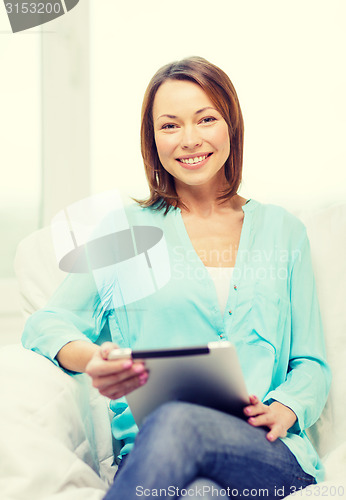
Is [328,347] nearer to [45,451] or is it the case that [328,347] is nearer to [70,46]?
[45,451]

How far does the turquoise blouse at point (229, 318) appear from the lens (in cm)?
101

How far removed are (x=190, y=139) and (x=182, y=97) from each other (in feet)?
0.28

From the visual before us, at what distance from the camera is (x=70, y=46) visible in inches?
61.9

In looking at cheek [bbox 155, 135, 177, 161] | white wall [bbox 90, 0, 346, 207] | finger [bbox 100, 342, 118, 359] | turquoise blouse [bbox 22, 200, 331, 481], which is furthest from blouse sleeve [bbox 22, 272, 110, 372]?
white wall [bbox 90, 0, 346, 207]

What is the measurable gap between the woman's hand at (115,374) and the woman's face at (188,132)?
0.47 meters

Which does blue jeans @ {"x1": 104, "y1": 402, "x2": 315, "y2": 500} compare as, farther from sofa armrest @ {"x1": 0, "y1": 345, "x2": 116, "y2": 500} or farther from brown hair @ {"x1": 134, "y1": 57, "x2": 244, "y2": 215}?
brown hair @ {"x1": 134, "y1": 57, "x2": 244, "y2": 215}

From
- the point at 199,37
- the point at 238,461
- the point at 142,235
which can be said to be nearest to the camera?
the point at 238,461

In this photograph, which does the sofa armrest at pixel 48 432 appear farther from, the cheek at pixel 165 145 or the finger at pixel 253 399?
the cheek at pixel 165 145

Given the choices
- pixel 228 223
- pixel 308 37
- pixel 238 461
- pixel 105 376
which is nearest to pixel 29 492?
pixel 105 376

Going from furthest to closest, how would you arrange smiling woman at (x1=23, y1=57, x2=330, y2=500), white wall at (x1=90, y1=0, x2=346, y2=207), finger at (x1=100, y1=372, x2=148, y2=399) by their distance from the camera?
white wall at (x1=90, y1=0, x2=346, y2=207)
smiling woman at (x1=23, y1=57, x2=330, y2=500)
finger at (x1=100, y1=372, x2=148, y2=399)

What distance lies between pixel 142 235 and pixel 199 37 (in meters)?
0.66

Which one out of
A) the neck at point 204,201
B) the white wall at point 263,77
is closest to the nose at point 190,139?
the neck at point 204,201

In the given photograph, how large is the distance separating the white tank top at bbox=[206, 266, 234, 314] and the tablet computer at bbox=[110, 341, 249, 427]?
25cm

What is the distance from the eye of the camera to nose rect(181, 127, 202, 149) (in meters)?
1.09
